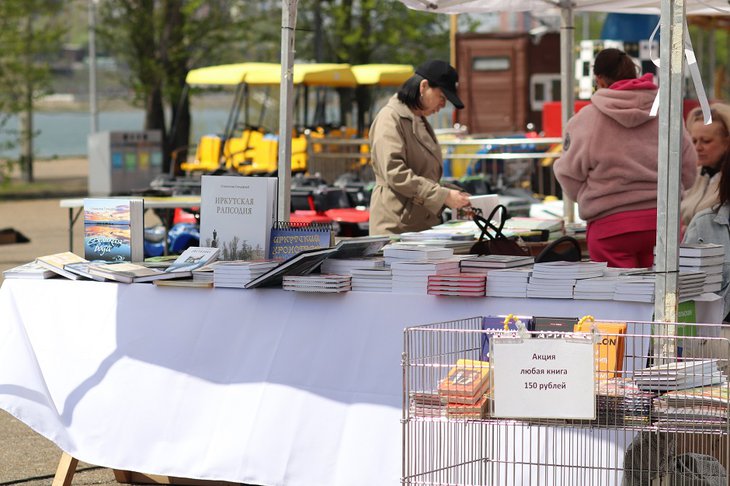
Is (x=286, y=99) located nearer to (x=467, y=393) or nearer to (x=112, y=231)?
(x=112, y=231)

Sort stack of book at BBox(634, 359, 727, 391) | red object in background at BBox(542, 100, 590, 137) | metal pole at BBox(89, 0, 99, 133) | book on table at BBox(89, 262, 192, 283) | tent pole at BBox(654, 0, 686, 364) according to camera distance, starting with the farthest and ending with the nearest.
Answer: metal pole at BBox(89, 0, 99, 133)
red object in background at BBox(542, 100, 590, 137)
book on table at BBox(89, 262, 192, 283)
tent pole at BBox(654, 0, 686, 364)
stack of book at BBox(634, 359, 727, 391)

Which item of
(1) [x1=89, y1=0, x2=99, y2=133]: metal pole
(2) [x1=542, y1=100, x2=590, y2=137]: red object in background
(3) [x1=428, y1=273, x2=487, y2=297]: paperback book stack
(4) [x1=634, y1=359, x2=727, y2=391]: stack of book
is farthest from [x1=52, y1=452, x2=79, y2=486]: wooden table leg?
(1) [x1=89, y1=0, x2=99, y2=133]: metal pole

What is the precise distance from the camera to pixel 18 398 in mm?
5602

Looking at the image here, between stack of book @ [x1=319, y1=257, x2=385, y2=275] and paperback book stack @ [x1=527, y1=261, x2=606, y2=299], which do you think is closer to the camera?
paperback book stack @ [x1=527, y1=261, x2=606, y2=299]

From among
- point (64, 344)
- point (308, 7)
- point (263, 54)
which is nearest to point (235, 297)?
point (64, 344)

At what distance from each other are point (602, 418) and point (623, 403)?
0.27 feet

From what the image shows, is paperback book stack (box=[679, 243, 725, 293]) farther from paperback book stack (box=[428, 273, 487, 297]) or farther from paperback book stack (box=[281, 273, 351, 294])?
paperback book stack (box=[281, 273, 351, 294])

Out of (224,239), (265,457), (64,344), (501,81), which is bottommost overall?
(265,457)

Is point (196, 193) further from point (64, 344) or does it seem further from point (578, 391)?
point (578, 391)

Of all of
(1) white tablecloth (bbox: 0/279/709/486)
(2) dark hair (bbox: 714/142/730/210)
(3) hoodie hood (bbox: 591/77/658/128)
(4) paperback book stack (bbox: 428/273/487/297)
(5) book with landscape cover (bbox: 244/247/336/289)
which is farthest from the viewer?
(3) hoodie hood (bbox: 591/77/658/128)

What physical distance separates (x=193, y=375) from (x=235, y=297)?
36 cm

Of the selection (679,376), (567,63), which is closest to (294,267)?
(679,376)

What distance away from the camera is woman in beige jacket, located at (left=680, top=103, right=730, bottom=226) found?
670 centimetres

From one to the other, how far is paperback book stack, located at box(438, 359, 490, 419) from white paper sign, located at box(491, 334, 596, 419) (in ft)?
0.45
